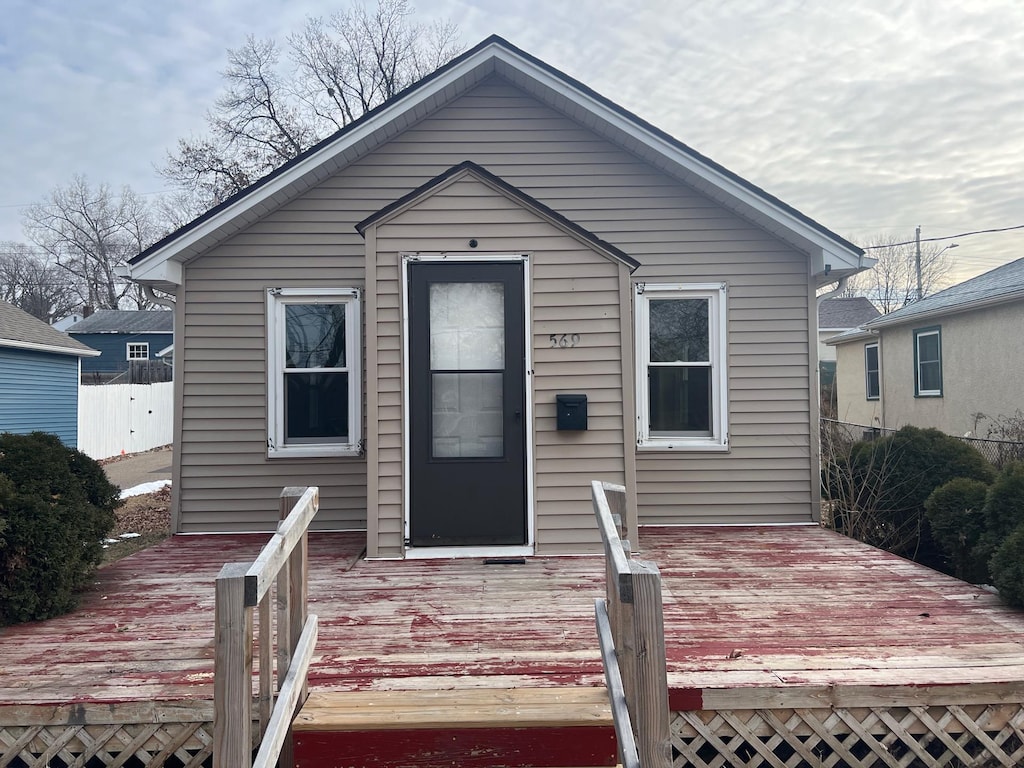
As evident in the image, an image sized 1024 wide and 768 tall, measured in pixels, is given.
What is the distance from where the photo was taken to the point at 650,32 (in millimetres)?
10633

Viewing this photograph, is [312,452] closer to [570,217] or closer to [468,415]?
[468,415]

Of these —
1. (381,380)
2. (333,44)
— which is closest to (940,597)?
(381,380)

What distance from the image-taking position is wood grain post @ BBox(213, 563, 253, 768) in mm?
1745

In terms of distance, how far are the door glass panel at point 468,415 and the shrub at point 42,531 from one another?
2.40 m

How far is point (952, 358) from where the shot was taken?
1286 cm

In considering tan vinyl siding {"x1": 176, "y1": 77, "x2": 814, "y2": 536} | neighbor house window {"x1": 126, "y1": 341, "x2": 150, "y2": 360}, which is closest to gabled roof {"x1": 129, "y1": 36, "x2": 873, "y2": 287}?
tan vinyl siding {"x1": 176, "y1": 77, "x2": 814, "y2": 536}

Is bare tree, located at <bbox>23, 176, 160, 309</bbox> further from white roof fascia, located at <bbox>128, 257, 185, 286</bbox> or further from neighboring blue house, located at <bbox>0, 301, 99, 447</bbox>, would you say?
white roof fascia, located at <bbox>128, 257, 185, 286</bbox>

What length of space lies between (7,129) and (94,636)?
2594 centimetres

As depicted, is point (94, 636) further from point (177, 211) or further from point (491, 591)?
point (177, 211)

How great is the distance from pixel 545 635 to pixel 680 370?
354 cm

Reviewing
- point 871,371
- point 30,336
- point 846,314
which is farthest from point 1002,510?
point 846,314

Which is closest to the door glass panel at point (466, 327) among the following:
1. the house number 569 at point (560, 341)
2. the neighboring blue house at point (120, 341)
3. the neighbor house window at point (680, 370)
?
the house number 569 at point (560, 341)

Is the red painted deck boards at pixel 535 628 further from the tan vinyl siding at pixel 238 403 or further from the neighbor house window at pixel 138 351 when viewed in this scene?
the neighbor house window at pixel 138 351

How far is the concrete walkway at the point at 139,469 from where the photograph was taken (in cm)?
1316
